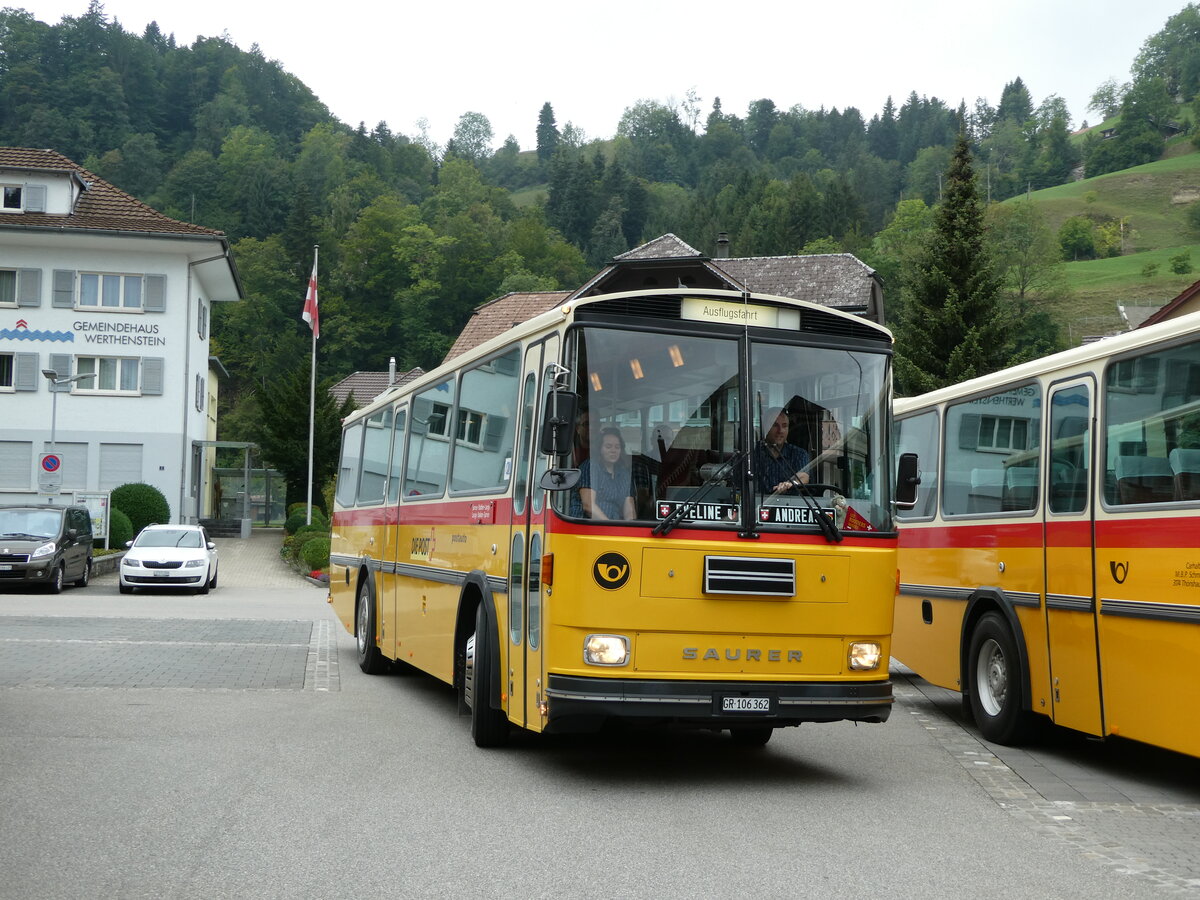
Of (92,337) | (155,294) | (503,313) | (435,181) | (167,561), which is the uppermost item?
(435,181)

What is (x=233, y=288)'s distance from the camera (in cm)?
5934

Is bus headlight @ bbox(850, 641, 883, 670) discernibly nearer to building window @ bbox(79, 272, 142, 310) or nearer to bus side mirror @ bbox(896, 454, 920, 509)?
bus side mirror @ bbox(896, 454, 920, 509)

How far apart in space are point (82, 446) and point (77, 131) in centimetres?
7790

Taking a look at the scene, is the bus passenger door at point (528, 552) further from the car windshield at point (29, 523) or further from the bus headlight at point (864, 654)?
the car windshield at point (29, 523)

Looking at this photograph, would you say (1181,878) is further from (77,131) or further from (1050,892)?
(77,131)

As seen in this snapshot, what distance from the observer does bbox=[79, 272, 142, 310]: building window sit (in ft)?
168

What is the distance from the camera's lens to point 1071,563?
397 inches

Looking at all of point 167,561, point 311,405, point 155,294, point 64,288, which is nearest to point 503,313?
point 311,405

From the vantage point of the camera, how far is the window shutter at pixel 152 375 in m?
51.0

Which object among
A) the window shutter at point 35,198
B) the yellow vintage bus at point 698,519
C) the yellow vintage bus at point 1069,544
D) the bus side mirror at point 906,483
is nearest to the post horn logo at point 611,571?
the yellow vintage bus at point 698,519

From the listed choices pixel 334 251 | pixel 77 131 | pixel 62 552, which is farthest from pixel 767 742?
pixel 77 131

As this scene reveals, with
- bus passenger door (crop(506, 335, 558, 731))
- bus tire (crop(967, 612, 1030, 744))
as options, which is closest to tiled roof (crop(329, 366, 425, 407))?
bus tire (crop(967, 612, 1030, 744))

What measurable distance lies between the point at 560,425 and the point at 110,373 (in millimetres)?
46364

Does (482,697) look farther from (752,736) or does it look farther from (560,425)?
(560,425)
